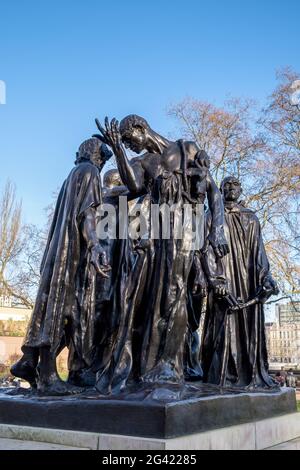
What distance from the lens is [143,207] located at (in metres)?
5.74

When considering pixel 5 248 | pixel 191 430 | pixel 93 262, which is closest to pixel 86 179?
pixel 93 262

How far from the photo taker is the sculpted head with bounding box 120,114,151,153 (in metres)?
5.98

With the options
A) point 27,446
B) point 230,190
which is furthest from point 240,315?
point 27,446

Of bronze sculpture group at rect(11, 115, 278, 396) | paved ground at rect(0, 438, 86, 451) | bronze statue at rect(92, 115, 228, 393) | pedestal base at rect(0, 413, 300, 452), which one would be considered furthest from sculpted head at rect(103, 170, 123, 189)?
paved ground at rect(0, 438, 86, 451)

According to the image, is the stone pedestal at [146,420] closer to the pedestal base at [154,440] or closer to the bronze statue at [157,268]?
the pedestal base at [154,440]

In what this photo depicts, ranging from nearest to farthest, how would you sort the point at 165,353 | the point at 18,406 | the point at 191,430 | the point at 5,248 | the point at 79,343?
1. the point at 191,430
2. the point at 18,406
3. the point at 165,353
4. the point at 79,343
5. the point at 5,248

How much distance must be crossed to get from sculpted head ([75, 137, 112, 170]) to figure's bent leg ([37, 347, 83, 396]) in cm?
214

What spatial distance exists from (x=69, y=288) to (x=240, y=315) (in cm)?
222

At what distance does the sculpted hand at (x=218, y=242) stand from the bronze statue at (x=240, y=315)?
263 millimetres

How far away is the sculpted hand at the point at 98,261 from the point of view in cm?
513

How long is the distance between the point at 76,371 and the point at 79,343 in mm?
387

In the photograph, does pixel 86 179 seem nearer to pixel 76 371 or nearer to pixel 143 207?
pixel 143 207

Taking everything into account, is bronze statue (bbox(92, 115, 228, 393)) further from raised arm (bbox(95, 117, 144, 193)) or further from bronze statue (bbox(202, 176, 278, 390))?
bronze statue (bbox(202, 176, 278, 390))

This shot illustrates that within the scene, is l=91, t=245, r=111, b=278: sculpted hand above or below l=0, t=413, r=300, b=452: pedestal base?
above
